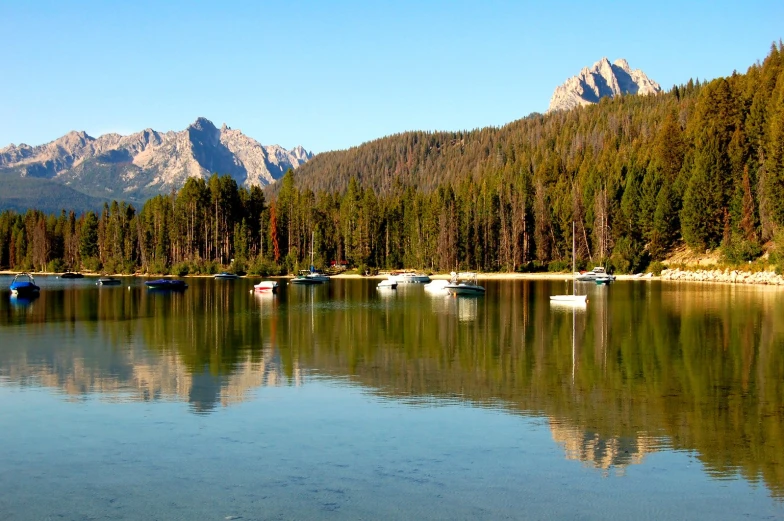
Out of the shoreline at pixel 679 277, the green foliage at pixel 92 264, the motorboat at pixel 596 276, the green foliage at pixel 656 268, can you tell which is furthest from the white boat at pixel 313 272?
the green foliage at pixel 656 268

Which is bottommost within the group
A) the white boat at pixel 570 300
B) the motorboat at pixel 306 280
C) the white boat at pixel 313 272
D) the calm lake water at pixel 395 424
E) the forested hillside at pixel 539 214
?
the calm lake water at pixel 395 424

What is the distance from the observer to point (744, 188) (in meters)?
115

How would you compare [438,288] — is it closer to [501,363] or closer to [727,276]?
[727,276]

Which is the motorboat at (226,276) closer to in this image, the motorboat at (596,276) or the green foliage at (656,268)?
the motorboat at (596,276)

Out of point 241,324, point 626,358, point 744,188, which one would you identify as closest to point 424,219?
point 744,188

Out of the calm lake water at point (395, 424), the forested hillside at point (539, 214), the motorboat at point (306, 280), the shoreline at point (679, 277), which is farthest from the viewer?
the motorboat at point (306, 280)

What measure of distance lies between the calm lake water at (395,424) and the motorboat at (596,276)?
67445 mm

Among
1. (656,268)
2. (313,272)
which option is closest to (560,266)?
(656,268)

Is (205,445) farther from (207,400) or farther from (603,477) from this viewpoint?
(603,477)

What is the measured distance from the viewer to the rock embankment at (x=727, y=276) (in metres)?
97.8

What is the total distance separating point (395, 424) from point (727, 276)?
9882 cm

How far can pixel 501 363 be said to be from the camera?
34156mm

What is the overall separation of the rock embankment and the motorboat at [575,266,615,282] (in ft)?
32.6

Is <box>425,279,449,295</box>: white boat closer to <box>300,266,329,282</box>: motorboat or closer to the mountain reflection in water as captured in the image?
the mountain reflection in water
